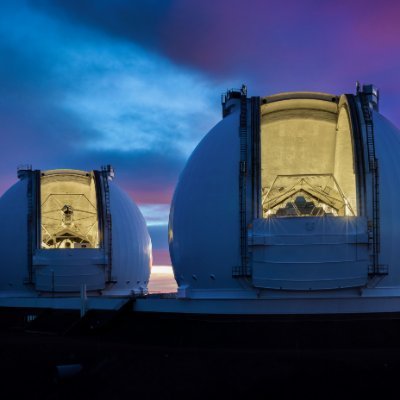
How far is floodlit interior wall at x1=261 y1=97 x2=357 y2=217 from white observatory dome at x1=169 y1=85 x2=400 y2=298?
105 millimetres

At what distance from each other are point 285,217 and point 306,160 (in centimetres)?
856

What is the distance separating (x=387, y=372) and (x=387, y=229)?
30.4ft

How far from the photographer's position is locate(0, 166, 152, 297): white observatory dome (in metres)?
42.7

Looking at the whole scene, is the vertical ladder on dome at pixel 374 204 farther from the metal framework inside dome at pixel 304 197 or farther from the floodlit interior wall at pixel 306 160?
the metal framework inside dome at pixel 304 197

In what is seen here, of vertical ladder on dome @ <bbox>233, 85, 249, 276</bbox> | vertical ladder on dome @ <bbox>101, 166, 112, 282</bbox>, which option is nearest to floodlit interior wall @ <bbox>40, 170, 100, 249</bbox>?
vertical ladder on dome @ <bbox>101, 166, 112, 282</bbox>

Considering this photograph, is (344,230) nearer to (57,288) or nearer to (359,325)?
(359,325)

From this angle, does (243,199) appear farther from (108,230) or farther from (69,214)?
(69,214)

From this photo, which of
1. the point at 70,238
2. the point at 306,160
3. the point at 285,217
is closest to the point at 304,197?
the point at 306,160

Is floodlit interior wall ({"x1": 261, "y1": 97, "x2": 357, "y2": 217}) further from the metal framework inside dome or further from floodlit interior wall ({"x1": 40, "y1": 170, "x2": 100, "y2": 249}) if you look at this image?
floodlit interior wall ({"x1": 40, "y1": 170, "x2": 100, "y2": 249})

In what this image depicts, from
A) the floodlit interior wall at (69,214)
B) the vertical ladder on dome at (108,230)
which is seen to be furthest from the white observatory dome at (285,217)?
the floodlit interior wall at (69,214)

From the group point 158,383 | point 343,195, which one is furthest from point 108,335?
point 343,195

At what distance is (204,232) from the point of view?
29.2 metres

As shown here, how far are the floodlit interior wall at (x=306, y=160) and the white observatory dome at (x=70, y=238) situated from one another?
45.2 feet

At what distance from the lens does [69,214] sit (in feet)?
159
